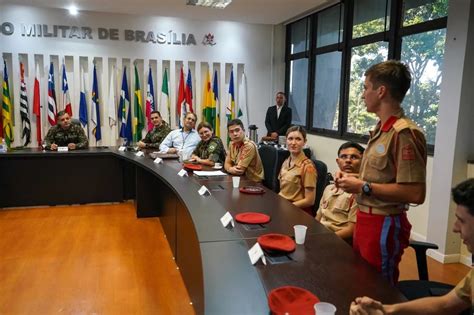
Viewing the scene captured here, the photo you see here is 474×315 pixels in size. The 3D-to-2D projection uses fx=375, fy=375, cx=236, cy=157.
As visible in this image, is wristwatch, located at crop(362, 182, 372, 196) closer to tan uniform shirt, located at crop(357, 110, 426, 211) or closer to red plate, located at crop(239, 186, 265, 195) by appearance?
tan uniform shirt, located at crop(357, 110, 426, 211)

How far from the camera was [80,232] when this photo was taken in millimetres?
3930

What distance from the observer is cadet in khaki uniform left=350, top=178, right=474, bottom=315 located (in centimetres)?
105

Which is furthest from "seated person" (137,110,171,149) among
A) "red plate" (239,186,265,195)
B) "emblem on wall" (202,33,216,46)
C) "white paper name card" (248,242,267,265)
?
"white paper name card" (248,242,267,265)

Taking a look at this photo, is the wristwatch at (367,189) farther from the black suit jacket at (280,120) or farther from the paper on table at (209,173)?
the black suit jacket at (280,120)

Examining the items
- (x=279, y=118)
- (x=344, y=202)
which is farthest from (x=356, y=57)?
(x=344, y=202)

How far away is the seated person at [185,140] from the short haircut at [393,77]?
11.0ft

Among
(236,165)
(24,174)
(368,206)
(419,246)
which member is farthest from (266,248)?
(24,174)

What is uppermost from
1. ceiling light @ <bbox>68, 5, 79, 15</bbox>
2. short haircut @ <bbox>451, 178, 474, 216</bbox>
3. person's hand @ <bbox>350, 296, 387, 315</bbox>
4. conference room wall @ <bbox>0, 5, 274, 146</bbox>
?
ceiling light @ <bbox>68, 5, 79, 15</bbox>

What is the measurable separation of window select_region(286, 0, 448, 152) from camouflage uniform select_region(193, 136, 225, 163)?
6.33 ft

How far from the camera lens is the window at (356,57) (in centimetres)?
381

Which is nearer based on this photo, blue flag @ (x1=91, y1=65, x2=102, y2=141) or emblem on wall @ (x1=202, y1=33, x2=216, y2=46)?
blue flag @ (x1=91, y1=65, x2=102, y2=141)

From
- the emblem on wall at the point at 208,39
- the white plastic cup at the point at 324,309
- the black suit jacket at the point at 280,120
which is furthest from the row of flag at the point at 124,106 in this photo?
the white plastic cup at the point at 324,309

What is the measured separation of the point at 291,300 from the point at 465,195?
0.59 metres

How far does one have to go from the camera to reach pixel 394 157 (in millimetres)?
1517
